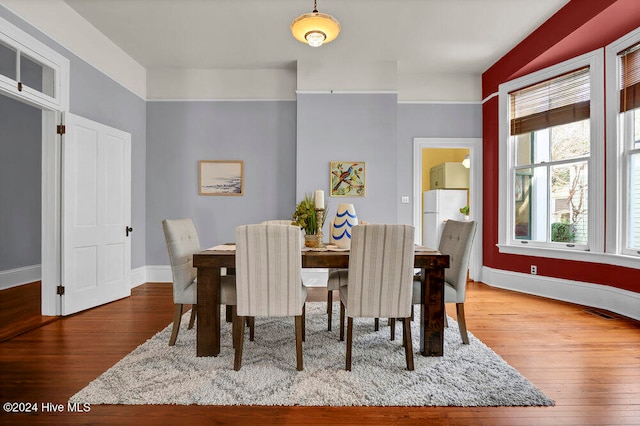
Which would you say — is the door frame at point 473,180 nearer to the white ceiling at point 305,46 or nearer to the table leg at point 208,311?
the white ceiling at point 305,46

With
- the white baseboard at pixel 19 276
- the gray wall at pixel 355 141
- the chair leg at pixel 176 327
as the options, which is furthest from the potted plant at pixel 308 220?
the white baseboard at pixel 19 276

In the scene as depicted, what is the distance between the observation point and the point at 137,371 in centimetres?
212

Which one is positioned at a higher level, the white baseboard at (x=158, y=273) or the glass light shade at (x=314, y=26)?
the glass light shade at (x=314, y=26)

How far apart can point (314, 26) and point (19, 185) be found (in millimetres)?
4924

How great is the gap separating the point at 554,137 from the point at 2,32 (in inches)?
218

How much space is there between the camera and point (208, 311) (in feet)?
7.68

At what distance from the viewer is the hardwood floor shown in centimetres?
168

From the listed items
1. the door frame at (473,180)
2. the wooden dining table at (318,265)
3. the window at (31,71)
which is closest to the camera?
the wooden dining table at (318,265)

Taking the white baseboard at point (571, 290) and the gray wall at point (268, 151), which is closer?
Result: the white baseboard at point (571, 290)

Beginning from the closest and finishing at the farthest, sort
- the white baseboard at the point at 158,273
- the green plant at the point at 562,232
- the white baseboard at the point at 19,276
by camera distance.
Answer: the green plant at the point at 562,232
the white baseboard at the point at 19,276
the white baseboard at the point at 158,273

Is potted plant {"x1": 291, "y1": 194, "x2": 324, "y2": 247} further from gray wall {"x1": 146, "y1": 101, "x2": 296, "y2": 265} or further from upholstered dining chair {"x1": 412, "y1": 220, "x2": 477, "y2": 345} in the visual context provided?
gray wall {"x1": 146, "y1": 101, "x2": 296, "y2": 265}

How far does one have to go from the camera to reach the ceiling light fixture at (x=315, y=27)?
8.06 feet

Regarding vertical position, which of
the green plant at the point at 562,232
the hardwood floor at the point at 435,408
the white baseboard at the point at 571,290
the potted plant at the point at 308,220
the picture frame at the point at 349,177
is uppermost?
the picture frame at the point at 349,177

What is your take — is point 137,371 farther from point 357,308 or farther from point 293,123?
point 293,123
